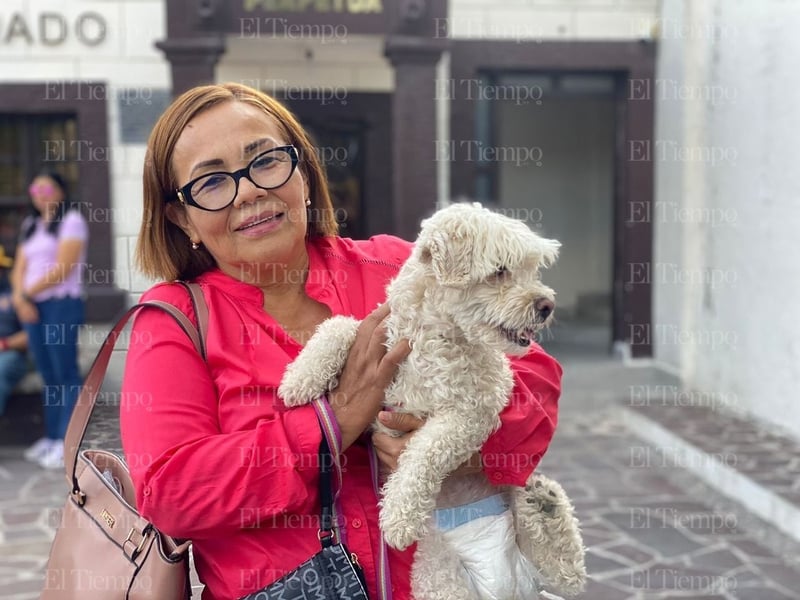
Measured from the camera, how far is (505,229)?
194 cm

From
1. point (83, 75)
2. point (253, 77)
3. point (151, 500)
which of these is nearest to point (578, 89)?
point (253, 77)

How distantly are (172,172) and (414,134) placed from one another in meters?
6.18

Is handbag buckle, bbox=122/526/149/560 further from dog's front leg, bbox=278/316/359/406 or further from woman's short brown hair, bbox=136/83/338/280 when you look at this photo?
woman's short brown hair, bbox=136/83/338/280

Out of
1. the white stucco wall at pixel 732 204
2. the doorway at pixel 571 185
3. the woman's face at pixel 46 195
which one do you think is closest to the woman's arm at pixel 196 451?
the woman's face at pixel 46 195

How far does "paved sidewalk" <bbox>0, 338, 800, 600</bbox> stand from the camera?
452cm

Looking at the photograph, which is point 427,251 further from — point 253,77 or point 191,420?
point 253,77

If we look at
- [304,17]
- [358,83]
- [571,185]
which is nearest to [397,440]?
[304,17]

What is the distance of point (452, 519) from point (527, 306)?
1.82 ft

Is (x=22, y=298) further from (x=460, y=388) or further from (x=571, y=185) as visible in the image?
(x=571, y=185)

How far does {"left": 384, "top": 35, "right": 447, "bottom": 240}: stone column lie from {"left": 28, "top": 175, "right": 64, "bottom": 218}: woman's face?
3.19 m

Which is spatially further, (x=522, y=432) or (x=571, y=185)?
(x=571, y=185)

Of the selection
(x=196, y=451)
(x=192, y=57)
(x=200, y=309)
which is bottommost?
(x=196, y=451)

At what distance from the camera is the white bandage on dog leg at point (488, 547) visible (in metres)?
1.91

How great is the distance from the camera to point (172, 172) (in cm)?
208
